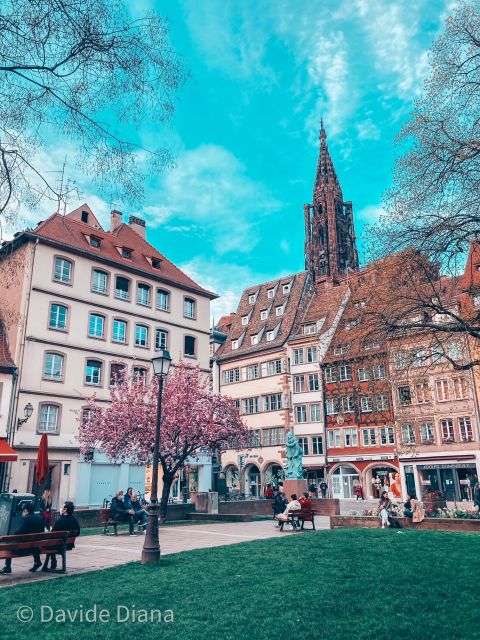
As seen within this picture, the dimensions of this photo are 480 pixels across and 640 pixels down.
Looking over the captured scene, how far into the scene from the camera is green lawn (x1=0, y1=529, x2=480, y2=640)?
247 inches

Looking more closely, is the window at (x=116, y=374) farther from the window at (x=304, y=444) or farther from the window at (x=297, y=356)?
the window at (x=304, y=444)

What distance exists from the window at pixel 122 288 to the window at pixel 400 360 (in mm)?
23354

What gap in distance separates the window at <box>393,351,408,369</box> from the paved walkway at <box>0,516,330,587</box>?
220 inches

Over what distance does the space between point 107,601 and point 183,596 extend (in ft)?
3.53

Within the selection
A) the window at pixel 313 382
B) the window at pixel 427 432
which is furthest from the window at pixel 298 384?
the window at pixel 427 432

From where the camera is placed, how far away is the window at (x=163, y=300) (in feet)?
125

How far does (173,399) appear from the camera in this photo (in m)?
27.5

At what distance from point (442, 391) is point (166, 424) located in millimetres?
23490

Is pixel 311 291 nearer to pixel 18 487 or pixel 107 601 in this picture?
pixel 18 487

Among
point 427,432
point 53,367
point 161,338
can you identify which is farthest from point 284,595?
point 427,432

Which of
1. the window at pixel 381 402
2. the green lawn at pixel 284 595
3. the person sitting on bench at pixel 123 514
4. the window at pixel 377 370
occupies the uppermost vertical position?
the window at pixel 377 370

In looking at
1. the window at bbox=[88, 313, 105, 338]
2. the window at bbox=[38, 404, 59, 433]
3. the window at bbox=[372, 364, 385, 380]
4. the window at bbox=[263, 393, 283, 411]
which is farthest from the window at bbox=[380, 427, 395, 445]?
Answer: the window at bbox=[372, 364, 385, 380]

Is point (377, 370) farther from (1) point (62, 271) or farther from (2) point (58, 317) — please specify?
(1) point (62, 271)

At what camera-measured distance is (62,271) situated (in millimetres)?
32469
